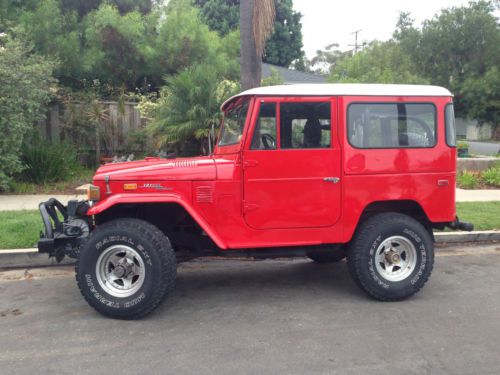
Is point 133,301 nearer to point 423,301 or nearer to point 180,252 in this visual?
point 180,252

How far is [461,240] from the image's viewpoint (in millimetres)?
7621

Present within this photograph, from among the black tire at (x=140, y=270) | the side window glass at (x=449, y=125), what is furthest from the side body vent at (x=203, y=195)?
the side window glass at (x=449, y=125)

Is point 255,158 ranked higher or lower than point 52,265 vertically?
higher

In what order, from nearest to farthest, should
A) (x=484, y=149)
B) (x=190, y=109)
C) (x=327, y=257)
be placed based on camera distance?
(x=327, y=257) → (x=190, y=109) → (x=484, y=149)

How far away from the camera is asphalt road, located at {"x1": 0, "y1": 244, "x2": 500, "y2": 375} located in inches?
145

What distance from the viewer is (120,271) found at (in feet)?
15.1

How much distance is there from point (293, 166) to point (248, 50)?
4714mm

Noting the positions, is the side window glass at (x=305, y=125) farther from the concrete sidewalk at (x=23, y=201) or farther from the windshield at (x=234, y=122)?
the concrete sidewalk at (x=23, y=201)

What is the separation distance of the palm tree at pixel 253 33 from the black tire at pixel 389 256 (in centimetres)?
475

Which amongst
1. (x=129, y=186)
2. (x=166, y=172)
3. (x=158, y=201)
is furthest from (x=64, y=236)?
(x=166, y=172)

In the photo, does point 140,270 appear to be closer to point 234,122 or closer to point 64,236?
point 64,236

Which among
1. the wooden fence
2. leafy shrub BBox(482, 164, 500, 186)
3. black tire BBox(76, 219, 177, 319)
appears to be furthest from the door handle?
the wooden fence

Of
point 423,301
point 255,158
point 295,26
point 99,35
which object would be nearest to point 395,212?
point 423,301

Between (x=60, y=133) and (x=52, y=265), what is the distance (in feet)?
23.0
